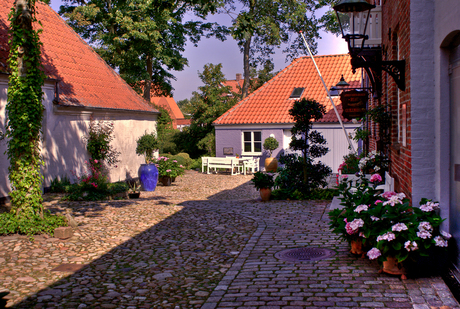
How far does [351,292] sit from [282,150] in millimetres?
19114

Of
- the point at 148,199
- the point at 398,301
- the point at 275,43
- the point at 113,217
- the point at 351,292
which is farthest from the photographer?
the point at 275,43

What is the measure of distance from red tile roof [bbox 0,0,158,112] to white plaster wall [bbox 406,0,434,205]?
10.8 m

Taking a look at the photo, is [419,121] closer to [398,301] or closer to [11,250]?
[398,301]

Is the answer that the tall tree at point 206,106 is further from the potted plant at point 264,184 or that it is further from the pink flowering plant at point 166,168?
the potted plant at point 264,184

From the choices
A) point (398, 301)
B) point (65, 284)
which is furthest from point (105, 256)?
point (398, 301)

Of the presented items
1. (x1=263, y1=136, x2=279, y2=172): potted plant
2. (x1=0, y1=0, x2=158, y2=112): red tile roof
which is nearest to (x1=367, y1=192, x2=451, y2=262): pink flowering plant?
(x1=0, y1=0, x2=158, y2=112): red tile roof

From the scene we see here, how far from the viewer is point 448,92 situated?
467 cm

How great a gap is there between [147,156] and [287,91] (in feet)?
32.4

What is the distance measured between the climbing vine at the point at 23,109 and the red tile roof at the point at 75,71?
17.3ft

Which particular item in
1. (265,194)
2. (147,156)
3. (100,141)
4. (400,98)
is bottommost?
(265,194)

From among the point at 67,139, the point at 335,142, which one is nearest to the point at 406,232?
the point at 67,139

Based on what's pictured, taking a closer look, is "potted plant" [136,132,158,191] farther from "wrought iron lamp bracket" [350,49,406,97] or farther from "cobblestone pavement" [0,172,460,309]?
"wrought iron lamp bracket" [350,49,406,97]

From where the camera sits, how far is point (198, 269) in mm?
5633

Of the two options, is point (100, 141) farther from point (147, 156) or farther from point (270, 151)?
point (270, 151)
